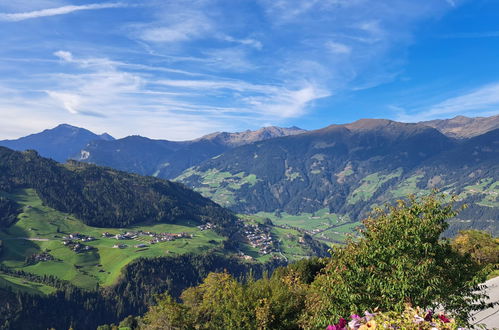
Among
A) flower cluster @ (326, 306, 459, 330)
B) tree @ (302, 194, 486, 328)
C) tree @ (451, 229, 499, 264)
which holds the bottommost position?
tree @ (451, 229, 499, 264)

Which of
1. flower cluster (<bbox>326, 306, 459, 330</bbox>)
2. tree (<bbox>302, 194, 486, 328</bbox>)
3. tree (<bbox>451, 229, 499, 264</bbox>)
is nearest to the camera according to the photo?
flower cluster (<bbox>326, 306, 459, 330</bbox>)

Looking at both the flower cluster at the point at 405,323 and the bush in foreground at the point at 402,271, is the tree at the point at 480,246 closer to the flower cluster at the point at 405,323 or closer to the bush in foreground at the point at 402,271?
the bush in foreground at the point at 402,271

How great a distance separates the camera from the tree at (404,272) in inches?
664

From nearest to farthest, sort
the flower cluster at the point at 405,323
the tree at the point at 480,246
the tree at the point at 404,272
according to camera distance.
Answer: the flower cluster at the point at 405,323
the tree at the point at 404,272
the tree at the point at 480,246

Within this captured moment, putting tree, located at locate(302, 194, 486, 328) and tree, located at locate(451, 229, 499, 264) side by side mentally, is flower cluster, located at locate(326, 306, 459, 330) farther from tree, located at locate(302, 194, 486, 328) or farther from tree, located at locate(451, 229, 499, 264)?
tree, located at locate(451, 229, 499, 264)

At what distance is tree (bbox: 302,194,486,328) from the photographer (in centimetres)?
1688

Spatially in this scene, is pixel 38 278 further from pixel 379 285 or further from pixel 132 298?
pixel 379 285

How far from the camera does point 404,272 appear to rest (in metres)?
17.0

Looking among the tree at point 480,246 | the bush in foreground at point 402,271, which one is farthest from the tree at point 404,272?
the tree at point 480,246

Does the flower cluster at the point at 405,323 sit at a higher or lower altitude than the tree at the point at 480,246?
higher

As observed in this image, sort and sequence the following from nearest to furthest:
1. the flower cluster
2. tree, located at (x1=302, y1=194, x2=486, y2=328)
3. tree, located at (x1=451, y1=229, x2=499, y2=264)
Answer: the flower cluster → tree, located at (x1=302, y1=194, x2=486, y2=328) → tree, located at (x1=451, y1=229, x2=499, y2=264)

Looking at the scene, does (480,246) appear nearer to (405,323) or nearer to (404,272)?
(404,272)

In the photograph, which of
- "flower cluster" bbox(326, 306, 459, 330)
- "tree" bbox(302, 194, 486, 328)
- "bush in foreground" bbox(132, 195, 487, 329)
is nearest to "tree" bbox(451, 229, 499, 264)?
"bush in foreground" bbox(132, 195, 487, 329)

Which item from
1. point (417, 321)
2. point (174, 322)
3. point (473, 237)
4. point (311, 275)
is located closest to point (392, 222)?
point (417, 321)
